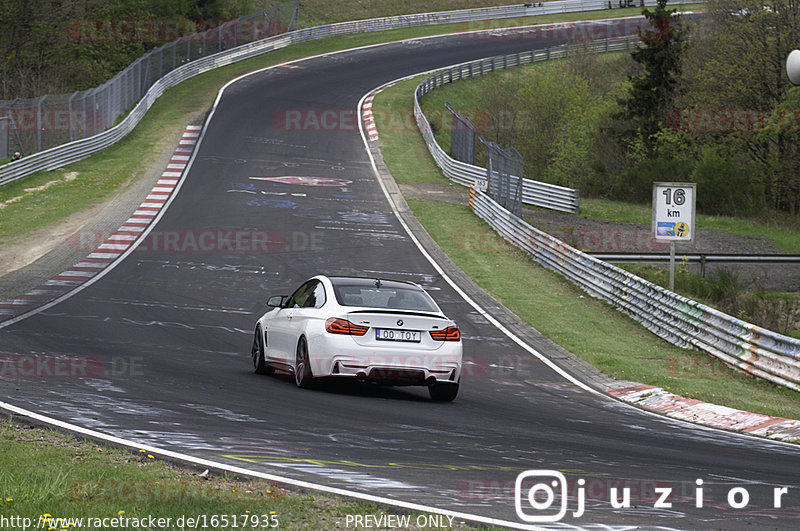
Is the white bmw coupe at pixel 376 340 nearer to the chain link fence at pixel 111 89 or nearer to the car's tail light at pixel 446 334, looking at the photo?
the car's tail light at pixel 446 334

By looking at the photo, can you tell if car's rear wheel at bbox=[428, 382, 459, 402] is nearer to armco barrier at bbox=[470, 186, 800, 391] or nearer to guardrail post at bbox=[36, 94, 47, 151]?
armco barrier at bbox=[470, 186, 800, 391]

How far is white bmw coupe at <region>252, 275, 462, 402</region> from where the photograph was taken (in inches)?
453

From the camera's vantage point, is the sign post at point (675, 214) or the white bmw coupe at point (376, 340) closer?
the white bmw coupe at point (376, 340)

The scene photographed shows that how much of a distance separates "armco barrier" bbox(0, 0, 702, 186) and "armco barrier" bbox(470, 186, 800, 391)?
62.9 ft

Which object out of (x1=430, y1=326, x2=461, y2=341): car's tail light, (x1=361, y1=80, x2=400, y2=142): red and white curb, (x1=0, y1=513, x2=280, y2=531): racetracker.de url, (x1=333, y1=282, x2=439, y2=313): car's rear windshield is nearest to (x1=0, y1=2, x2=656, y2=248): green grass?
(x1=361, y1=80, x2=400, y2=142): red and white curb

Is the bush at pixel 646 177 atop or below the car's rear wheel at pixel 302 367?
atop

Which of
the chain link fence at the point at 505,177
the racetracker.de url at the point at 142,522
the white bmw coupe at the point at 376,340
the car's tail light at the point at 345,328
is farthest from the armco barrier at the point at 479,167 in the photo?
the racetracker.de url at the point at 142,522

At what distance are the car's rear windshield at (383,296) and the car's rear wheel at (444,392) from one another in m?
0.91

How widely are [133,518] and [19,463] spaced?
6.07 ft

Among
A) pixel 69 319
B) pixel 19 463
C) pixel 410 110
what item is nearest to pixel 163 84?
pixel 410 110

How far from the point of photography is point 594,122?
59219 mm

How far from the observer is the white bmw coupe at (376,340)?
1152cm

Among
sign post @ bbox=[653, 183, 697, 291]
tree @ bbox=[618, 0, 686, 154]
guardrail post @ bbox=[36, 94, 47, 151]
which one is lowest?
sign post @ bbox=[653, 183, 697, 291]

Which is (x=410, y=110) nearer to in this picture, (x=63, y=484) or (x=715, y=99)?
(x=715, y=99)
